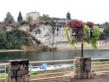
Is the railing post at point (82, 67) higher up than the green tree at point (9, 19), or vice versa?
the green tree at point (9, 19)

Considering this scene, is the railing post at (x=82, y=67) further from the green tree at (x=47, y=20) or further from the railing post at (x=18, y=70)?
Result: the green tree at (x=47, y=20)

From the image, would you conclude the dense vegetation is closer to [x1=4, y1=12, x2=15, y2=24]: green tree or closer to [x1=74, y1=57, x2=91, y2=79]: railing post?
[x1=4, y1=12, x2=15, y2=24]: green tree

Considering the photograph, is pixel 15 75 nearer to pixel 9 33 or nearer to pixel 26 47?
pixel 26 47

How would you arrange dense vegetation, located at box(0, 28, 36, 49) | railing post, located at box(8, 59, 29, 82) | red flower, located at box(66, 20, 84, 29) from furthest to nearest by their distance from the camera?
1. dense vegetation, located at box(0, 28, 36, 49)
2. red flower, located at box(66, 20, 84, 29)
3. railing post, located at box(8, 59, 29, 82)

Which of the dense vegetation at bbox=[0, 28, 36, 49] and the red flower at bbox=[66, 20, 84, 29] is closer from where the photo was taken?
the red flower at bbox=[66, 20, 84, 29]

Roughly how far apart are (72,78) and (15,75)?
124 inches

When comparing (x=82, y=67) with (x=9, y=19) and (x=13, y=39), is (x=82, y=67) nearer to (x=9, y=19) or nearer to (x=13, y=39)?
(x=13, y=39)

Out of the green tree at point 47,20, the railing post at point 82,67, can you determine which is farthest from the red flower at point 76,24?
the green tree at point 47,20

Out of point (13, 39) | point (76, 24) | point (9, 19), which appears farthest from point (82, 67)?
point (9, 19)

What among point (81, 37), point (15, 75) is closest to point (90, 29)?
point (81, 37)

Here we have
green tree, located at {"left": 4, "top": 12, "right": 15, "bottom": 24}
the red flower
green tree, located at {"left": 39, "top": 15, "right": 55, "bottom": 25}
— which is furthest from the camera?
green tree, located at {"left": 4, "top": 12, "right": 15, "bottom": 24}

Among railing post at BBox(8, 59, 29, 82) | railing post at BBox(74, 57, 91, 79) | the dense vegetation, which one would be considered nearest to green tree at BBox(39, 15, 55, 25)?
the dense vegetation

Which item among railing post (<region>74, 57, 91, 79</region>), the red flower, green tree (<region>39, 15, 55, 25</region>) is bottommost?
railing post (<region>74, 57, 91, 79</region>)

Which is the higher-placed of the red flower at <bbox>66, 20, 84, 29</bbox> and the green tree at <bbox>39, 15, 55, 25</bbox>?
the green tree at <bbox>39, 15, 55, 25</bbox>
